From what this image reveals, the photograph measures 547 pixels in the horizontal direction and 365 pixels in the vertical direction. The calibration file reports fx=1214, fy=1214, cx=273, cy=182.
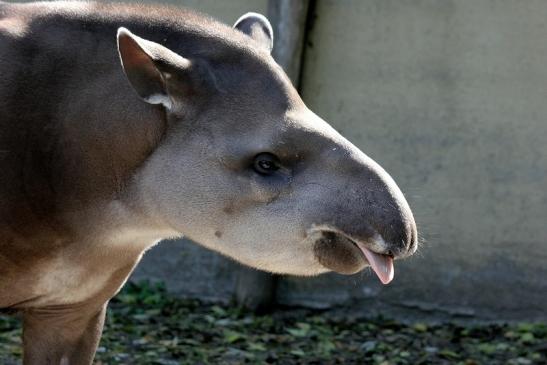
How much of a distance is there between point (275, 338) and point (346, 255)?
3486 mm

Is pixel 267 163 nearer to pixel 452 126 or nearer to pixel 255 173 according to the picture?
pixel 255 173

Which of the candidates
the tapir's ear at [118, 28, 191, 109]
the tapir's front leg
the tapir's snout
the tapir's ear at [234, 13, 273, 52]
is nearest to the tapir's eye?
the tapir's snout

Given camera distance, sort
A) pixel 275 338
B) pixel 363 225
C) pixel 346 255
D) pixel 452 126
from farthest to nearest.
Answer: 1. pixel 452 126
2. pixel 275 338
3. pixel 346 255
4. pixel 363 225

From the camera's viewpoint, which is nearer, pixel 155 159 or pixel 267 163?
pixel 267 163

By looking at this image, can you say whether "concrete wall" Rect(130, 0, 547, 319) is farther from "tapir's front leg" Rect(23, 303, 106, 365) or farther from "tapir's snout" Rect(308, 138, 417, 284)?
"tapir's snout" Rect(308, 138, 417, 284)

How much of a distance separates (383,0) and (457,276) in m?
1.87

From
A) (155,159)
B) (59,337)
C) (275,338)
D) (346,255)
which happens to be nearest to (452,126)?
(275,338)

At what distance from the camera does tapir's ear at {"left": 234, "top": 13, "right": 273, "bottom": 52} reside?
15.9 feet

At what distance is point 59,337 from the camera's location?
5.01 m

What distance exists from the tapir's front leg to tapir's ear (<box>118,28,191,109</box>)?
3.52 feet

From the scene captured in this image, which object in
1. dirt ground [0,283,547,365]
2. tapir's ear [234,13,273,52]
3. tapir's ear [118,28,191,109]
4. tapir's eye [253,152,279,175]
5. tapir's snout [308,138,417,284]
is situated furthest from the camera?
dirt ground [0,283,547,365]

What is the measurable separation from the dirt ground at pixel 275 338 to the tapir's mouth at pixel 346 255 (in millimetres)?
2871

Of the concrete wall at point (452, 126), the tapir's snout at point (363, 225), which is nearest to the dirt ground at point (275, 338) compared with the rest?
the concrete wall at point (452, 126)

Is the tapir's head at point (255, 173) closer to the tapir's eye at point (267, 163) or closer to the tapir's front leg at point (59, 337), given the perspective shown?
the tapir's eye at point (267, 163)
